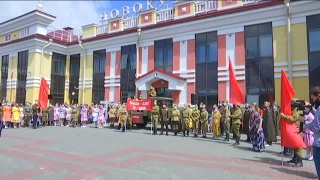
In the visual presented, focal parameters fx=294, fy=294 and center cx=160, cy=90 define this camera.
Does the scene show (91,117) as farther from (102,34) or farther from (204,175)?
(204,175)

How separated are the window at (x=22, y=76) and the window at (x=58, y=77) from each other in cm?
244

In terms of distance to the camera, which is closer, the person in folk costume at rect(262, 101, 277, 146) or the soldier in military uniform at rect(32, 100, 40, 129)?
the person in folk costume at rect(262, 101, 277, 146)

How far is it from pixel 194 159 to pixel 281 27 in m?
12.7

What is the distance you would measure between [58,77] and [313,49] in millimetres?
22426

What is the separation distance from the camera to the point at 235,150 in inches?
432

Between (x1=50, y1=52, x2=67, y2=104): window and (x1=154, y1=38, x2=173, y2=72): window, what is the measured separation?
36.3 ft

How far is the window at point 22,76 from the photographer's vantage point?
27.8 meters

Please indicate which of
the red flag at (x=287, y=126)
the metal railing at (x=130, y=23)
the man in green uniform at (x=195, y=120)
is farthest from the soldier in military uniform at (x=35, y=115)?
the red flag at (x=287, y=126)

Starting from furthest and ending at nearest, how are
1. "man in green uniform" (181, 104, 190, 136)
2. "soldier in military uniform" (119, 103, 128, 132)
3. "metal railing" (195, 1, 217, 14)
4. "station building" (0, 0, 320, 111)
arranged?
"metal railing" (195, 1, 217, 14), "station building" (0, 0, 320, 111), "soldier in military uniform" (119, 103, 128, 132), "man in green uniform" (181, 104, 190, 136)

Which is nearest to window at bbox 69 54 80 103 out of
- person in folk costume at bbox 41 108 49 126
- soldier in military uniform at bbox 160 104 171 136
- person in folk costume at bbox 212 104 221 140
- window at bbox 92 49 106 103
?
window at bbox 92 49 106 103

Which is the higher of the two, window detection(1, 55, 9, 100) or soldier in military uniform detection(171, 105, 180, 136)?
window detection(1, 55, 9, 100)

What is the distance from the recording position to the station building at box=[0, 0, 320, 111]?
A: 1786cm

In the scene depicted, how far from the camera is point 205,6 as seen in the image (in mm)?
21875

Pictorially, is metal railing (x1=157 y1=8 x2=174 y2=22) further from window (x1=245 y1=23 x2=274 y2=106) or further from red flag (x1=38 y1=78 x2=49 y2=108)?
red flag (x1=38 y1=78 x2=49 y2=108)
